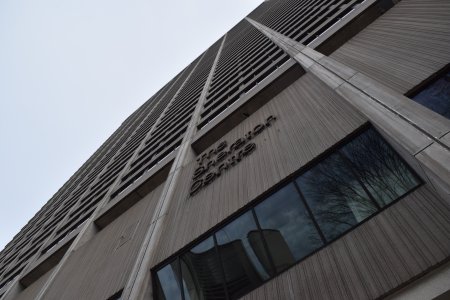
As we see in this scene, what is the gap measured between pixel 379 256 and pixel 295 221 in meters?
1.98

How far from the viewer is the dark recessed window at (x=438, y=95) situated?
690 cm

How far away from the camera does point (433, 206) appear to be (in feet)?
17.3

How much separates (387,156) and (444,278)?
2632 millimetres

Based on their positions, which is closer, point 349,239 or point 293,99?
point 349,239

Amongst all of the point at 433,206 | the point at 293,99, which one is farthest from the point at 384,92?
the point at 293,99

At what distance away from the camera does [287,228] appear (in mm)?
6984

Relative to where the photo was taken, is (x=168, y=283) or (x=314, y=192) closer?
(x=314, y=192)

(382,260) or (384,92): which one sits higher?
(384,92)

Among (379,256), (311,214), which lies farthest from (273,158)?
(379,256)

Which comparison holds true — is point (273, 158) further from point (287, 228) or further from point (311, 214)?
point (311, 214)

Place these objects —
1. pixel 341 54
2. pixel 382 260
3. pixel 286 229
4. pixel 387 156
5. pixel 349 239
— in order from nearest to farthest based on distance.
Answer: pixel 382 260, pixel 349 239, pixel 387 156, pixel 286 229, pixel 341 54

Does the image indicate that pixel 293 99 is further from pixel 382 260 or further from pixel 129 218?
pixel 129 218

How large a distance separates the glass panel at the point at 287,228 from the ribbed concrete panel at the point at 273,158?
553 millimetres

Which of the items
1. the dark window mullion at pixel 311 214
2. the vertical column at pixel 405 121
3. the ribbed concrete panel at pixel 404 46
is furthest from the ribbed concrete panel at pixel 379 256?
the ribbed concrete panel at pixel 404 46
